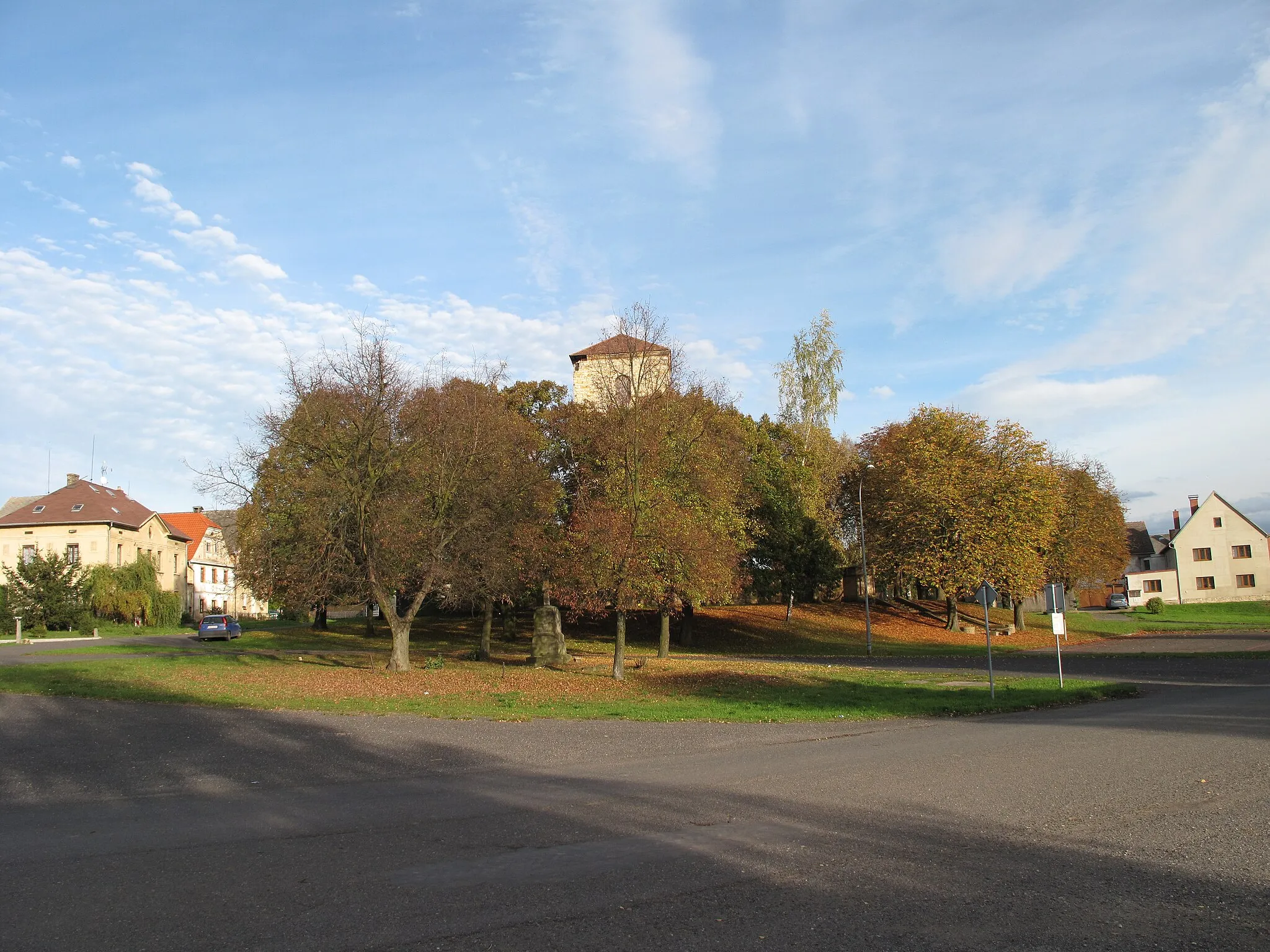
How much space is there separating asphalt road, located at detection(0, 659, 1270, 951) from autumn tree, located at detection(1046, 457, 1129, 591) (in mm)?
41711

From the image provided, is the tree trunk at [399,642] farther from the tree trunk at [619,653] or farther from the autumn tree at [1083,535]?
the autumn tree at [1083,535]

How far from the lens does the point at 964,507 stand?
145 feet

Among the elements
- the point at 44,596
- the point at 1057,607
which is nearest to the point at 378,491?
the point at 1057,607

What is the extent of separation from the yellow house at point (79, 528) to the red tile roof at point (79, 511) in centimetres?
5

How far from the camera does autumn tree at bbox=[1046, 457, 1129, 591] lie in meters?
52.8

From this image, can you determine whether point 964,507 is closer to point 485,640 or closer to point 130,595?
point 485,640

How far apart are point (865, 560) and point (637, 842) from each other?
39050 mm

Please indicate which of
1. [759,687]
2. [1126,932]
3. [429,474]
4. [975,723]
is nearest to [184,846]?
[1126,932]

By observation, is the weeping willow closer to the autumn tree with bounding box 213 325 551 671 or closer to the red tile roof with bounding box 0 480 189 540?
the red tile roof with bounding box 0 480 189 540

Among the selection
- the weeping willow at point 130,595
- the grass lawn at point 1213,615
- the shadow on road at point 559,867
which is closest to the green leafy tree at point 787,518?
the grass lawn at point 1213,615

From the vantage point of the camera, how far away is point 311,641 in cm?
4556

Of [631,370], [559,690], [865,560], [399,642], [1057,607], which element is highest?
[631,370]

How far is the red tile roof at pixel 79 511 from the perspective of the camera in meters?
69.0

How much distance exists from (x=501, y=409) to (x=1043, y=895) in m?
28.5
